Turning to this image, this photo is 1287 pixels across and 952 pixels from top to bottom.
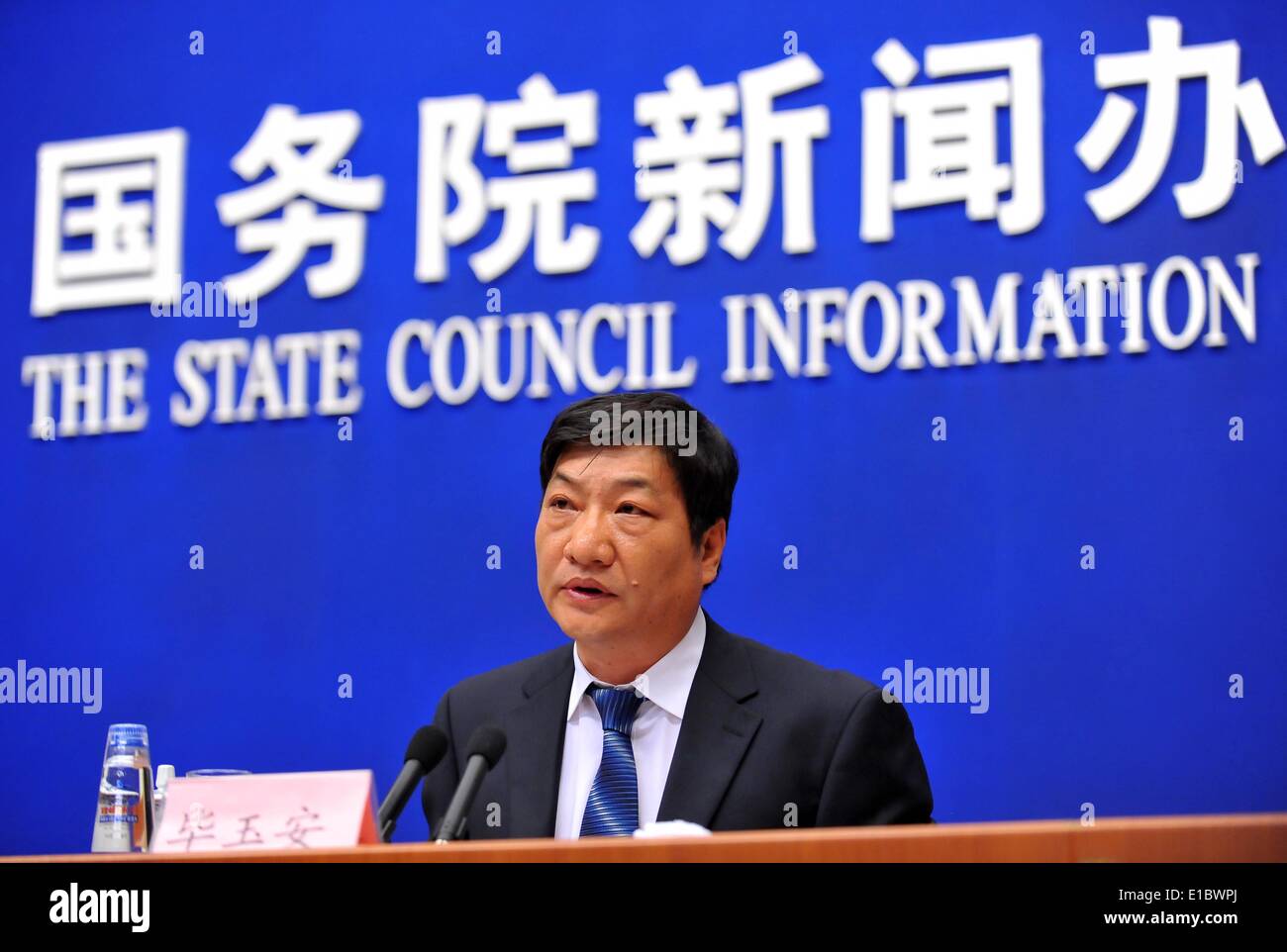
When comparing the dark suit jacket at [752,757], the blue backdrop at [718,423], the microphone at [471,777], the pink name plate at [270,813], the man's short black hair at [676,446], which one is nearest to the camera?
the pink name plate at [270,813]

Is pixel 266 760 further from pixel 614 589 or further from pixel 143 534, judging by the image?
pixel 614 589

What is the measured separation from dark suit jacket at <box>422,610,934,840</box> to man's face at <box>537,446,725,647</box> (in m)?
0.10

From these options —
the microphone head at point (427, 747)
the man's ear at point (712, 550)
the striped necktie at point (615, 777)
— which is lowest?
the striped necktie at point (615, 777)

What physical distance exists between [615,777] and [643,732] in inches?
3.7

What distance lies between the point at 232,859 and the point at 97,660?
2623 mm

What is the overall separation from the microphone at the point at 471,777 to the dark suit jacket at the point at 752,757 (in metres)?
0.48

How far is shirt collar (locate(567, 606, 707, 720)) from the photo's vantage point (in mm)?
2367

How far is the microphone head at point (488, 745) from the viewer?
181 cm

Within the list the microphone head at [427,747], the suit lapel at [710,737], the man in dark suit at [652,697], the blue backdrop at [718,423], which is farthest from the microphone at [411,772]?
the blue backdrop at [718,423]

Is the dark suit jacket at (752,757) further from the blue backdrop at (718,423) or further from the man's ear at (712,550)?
the blue backdrop at (718,423)

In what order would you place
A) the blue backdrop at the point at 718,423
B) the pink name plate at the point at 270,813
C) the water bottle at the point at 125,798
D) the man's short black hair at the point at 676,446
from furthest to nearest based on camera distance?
the blue backdrop at the point at 718,423 → the man's short black hair at the point at 676,446 → the water bottle at the point at 125,798 → the pink name plate at the point at 270,813

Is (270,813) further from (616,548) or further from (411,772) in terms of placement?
(616,548)

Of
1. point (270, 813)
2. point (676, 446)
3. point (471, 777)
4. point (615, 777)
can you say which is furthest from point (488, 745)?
point (676, 446)
